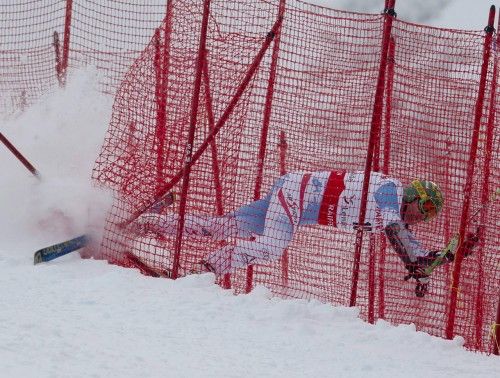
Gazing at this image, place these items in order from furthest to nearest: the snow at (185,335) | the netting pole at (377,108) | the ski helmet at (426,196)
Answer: the ski helmet at (426,196) < the netting pole at (377,108) < the snow at (185,335)

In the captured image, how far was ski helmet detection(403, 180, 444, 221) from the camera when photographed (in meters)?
7.16

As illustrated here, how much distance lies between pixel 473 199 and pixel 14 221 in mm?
4623

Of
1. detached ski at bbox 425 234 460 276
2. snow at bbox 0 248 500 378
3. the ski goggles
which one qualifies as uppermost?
the ski goggles

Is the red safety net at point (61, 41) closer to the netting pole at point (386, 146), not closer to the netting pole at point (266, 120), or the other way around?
the netting pole at point (266, 120)

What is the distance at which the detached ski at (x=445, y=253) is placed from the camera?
21.5 feet

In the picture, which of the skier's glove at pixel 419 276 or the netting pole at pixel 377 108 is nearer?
the netting pole at pixel 377 108

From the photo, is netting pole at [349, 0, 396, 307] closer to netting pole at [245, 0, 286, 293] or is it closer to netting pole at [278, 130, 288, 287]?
netting pole at [245, 0, 286, 293]

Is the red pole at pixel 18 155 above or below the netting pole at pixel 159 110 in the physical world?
below

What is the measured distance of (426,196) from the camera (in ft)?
23.5

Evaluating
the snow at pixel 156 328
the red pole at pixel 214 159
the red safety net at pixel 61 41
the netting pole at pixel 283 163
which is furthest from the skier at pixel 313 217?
the red safety net at pixel 61 41

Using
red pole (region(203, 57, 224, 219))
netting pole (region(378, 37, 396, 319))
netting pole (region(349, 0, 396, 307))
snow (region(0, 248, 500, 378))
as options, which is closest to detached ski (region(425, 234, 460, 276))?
netting pole (region(378, 37, 396, 319))

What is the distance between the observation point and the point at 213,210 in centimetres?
738

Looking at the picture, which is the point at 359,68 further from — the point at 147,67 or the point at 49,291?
the point at 49,291

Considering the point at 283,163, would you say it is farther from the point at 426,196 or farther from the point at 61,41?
the point at 61,41
